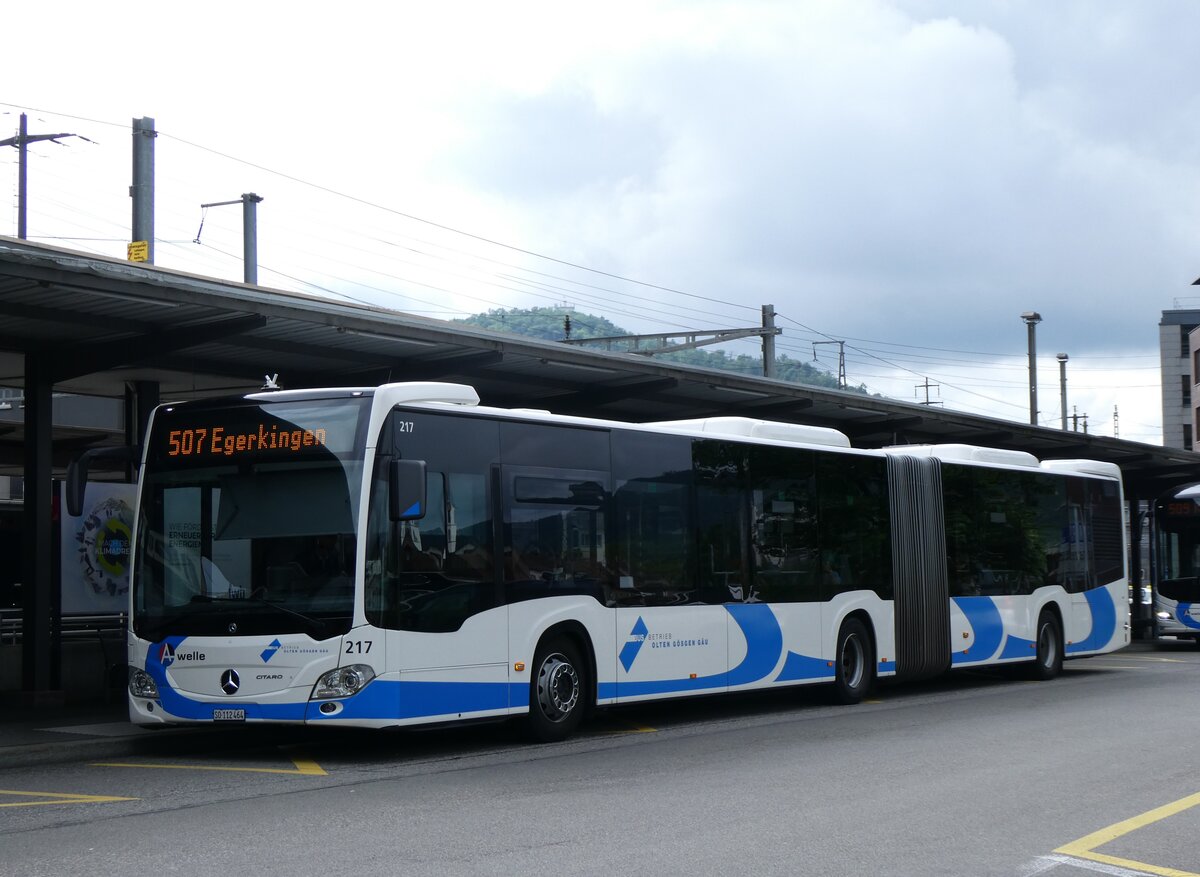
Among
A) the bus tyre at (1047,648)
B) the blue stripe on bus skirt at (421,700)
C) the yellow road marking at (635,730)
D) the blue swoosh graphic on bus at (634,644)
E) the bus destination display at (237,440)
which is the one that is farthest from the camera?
the bus tyre at (1047,648)

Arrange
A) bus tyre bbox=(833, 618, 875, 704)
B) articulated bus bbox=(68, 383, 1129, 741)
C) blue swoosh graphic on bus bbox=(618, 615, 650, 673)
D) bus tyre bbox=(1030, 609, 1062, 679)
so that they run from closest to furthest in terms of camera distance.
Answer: articulated bus bbox=(68, 383, 1129, 741) < blue swoosh graphic on bus bbox=(618, 615, 650, 673) < bus tyre bbox=(833, 618, 875, 704) < bus tyre bbox=(1030, 609, 1062, 679)

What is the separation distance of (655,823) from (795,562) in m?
8.66

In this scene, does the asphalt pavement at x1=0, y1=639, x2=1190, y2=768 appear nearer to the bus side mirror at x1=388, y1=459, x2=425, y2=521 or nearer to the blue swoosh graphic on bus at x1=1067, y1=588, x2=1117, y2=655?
the bus side mirror at x1=388, y1=459, x2=425, y2=521

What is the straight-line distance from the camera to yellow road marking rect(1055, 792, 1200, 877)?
290 inches

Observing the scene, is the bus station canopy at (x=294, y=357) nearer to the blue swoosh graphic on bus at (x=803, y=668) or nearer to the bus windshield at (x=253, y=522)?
the bus windshield at (x=253, y=522)

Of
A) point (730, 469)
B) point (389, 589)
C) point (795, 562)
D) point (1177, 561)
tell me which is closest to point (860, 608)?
point (795, 562)

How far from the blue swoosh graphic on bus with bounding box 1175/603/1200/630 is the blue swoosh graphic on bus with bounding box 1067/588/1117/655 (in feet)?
25.0

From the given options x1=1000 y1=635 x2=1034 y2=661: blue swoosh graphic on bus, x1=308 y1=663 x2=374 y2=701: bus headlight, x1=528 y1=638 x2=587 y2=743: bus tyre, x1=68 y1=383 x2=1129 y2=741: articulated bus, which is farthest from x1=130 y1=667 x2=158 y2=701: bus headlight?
x1=1000 y1=635 x2=1034 y2=661: blue swoosh graphic on bus

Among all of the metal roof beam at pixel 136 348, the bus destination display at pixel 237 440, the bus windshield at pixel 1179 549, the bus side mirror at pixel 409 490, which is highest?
the metal roof beam at pixel 136 348

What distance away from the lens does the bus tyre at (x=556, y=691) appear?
13164 mm

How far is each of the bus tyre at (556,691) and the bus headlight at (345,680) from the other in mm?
1959

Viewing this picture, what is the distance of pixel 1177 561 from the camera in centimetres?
3100

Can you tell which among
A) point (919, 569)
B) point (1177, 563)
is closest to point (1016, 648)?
point (919, 569)

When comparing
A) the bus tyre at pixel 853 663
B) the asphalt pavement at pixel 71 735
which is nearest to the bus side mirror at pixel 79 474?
the asphalt pavement at pixel 71 735
